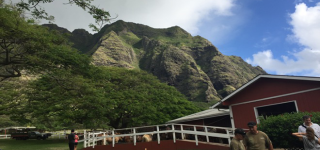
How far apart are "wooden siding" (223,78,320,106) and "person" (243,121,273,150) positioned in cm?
748

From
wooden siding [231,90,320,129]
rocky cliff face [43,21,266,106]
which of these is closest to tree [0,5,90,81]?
wooden siding [231,90,320,129]

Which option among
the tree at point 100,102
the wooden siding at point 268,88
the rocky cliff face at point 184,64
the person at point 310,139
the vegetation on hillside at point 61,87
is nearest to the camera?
the person at point 310,139

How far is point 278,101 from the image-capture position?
11.3 meters

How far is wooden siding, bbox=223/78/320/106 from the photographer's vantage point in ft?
34.6

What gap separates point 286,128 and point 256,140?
5.04 m

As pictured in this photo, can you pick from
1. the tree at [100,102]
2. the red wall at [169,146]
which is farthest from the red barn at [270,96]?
the tree at [100,102]

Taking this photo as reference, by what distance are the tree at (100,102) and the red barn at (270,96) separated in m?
8.67

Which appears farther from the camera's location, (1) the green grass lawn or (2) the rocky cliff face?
(2) the rocky cliff face

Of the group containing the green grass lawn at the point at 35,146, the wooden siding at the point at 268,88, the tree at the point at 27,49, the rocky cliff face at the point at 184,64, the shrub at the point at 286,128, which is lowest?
the green grass lawn at the point at 35,146

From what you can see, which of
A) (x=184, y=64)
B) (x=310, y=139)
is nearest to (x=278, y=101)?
(x=310, y=139)

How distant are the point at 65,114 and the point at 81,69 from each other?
1134 centimetres

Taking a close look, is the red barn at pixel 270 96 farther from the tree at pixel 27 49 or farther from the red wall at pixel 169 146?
the tree at pixel 27 49

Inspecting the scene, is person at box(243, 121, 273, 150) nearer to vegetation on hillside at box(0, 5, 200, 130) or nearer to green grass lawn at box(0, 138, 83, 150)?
vegetation on hillside at box(0, 5, 200, 130)

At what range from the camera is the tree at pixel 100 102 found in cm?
1406
